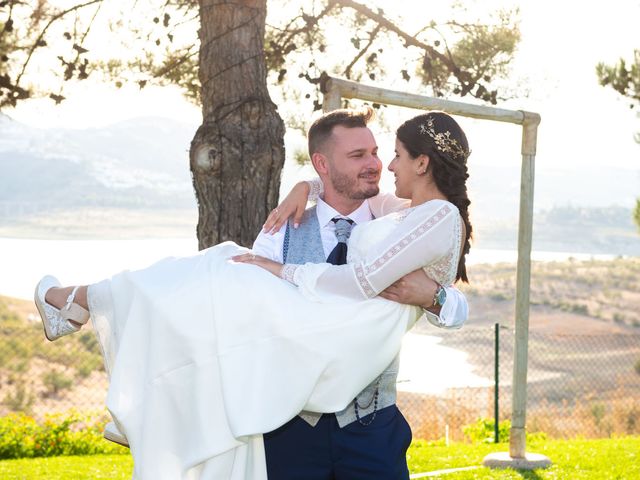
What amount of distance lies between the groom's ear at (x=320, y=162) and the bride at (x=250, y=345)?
1.27 ft

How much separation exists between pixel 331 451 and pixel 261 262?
0.56m

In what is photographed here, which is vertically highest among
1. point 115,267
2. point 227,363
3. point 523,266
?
point 523,266

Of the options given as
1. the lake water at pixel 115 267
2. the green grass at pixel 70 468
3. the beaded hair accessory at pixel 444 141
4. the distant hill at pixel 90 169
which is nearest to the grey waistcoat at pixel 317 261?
the lake water at pixel 115 267

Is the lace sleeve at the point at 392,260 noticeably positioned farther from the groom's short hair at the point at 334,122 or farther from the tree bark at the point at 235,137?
the tree bark at the point at 235,137

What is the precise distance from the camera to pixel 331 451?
268 centimetres

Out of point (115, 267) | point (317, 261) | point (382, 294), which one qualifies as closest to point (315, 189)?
point (317, 261)

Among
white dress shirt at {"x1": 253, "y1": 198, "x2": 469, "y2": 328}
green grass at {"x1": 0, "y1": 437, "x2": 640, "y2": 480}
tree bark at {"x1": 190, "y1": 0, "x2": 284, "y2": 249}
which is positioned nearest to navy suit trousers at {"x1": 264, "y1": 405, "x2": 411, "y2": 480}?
white dress shirt at {"x1": 253, "y1": 198, "x2": 469, "y2": 328}

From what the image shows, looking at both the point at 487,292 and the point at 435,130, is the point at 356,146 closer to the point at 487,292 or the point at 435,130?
the point at 435,130

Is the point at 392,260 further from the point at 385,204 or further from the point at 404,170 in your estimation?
the point at 385,204

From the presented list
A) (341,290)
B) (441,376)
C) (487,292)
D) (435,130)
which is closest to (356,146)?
(435,130)

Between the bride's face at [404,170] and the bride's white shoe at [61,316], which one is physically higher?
the bride's face at [404,170]

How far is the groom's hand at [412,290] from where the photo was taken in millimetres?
2607

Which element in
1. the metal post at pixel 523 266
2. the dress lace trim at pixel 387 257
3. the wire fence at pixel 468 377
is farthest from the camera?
the wire fence at pixel 468 377

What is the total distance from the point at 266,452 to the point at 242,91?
2556 millimetres
